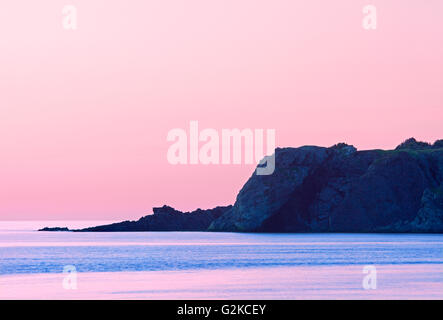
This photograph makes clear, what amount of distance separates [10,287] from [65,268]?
28190mm

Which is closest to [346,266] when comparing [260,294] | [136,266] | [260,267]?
[260,267]

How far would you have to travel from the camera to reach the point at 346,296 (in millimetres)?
64562

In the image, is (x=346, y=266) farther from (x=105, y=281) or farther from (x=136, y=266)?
(x=105, y=281)

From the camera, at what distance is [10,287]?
72750mm

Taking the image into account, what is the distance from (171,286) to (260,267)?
3182 centimetres

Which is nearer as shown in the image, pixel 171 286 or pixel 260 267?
pixel 171 286

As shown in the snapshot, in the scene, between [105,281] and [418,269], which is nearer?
[105,281]
